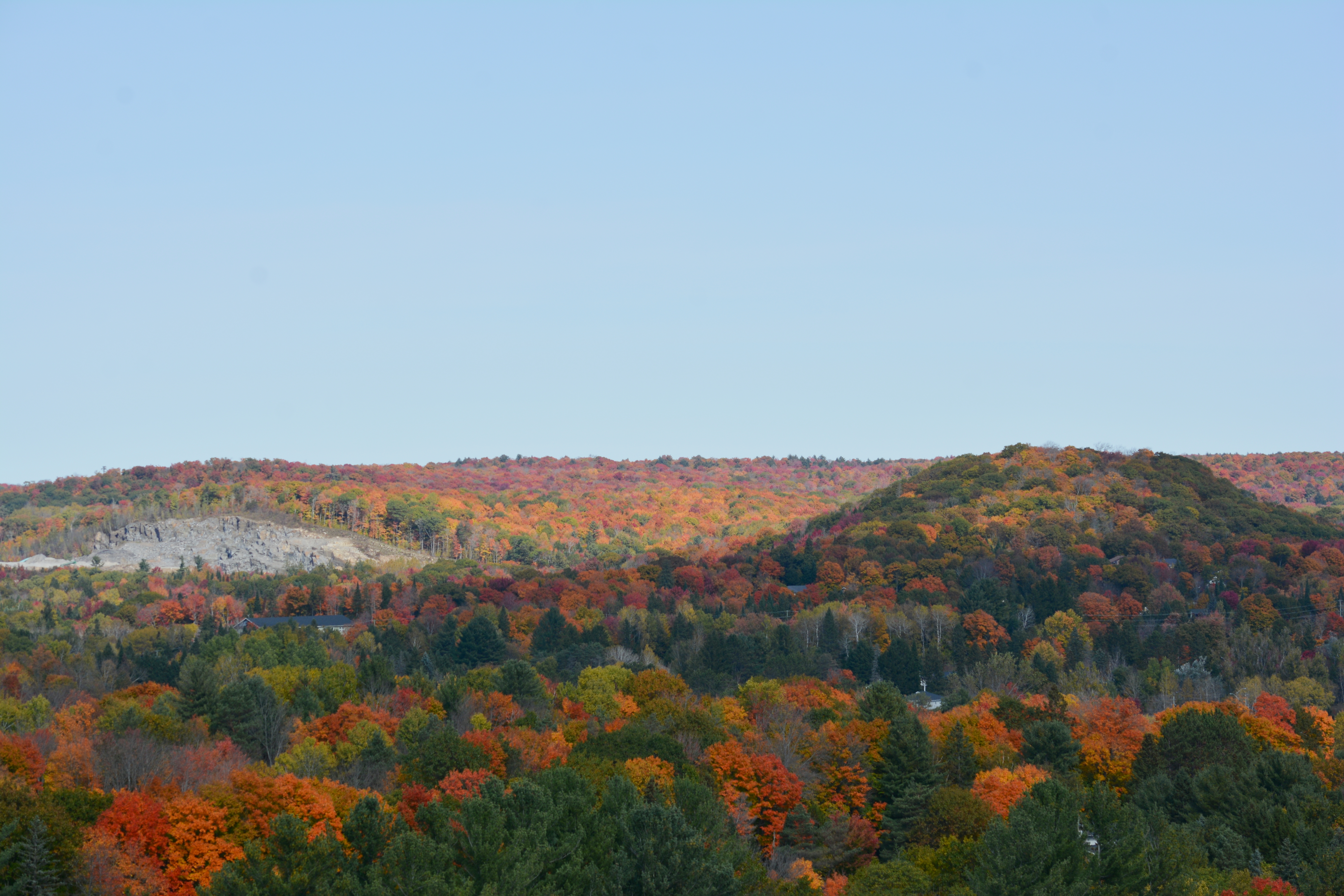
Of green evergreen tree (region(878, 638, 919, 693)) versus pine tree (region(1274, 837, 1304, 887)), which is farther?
green evergreen tree (region(878, 638, 919, 693))

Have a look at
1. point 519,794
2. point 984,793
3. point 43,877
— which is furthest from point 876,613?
point 43,877

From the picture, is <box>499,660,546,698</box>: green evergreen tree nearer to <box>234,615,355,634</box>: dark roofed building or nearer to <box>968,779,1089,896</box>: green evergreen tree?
<box>968,779,1089,896</box>: green evergreen tree

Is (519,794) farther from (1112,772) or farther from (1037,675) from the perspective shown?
(1037,675)

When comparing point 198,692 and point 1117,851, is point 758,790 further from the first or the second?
point 198,692

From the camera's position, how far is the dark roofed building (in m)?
184

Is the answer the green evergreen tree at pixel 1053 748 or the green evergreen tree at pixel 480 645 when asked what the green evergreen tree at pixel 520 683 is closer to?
the green evergreen tree at pixel 480 645

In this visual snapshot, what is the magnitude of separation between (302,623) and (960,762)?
12503 cm

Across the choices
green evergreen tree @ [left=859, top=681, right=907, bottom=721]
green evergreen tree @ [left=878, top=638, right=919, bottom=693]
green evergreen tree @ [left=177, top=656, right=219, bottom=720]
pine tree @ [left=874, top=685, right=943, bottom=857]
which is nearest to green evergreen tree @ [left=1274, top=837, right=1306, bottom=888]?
pine tree @ [left=874, top=685, right=943, bottom=857]

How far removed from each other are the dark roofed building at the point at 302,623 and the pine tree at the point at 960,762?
108369mm

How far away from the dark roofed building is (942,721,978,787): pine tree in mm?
108369

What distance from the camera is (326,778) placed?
79875 mm

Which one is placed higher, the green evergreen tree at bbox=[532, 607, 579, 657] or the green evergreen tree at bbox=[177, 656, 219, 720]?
the green evergreen tree at bbox=[177, 656, 219, 720]

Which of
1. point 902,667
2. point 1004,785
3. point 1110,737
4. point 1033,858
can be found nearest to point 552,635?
point 902,667

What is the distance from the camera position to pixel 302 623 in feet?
633
